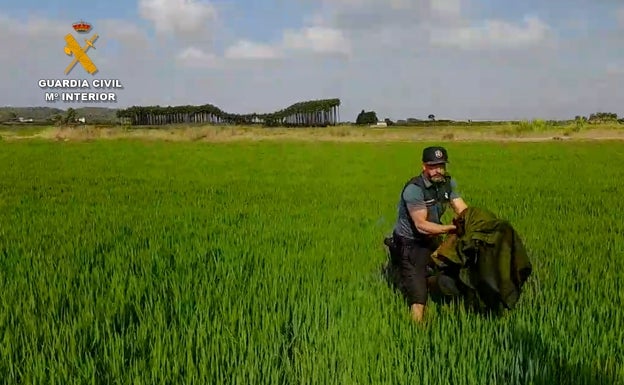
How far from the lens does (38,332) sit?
317 cm

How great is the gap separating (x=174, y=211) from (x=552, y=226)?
15.6 ft

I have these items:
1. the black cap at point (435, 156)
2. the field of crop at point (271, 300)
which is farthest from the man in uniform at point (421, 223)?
the field of crop at point (271, 300)

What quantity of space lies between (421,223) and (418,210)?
9 centimetres

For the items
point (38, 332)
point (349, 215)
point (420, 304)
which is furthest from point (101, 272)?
point (349, 215)

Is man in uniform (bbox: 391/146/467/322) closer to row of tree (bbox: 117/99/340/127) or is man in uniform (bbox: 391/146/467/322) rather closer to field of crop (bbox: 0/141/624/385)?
field of crop (bbox: 0/141/624/385)

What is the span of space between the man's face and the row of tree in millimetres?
34497

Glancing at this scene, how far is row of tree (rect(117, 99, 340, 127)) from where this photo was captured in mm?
37688

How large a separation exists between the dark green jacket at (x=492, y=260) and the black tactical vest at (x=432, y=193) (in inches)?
14.3

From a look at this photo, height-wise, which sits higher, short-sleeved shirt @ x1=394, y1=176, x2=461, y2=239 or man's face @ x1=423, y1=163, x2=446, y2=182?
man's face @ x1=423, y1=163, x2=446, y2=182

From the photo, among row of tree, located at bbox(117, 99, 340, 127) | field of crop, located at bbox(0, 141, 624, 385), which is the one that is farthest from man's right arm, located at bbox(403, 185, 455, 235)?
row of tree, located at bbox(117, 99, 340, 127)

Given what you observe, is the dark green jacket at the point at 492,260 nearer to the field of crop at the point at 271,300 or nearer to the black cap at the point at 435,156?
the field of crop at the point at 271,300

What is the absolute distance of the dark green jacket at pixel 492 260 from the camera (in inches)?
138

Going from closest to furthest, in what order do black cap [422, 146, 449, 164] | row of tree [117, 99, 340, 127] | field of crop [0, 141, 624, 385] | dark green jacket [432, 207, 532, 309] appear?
field of crop [0, 141, 624, 385]
dark green jacket [432, 207, 532, 309]
black cap [422, 146, 449, 164]
row of tree [117, 99, 340, 127]

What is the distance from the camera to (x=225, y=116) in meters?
39.3
